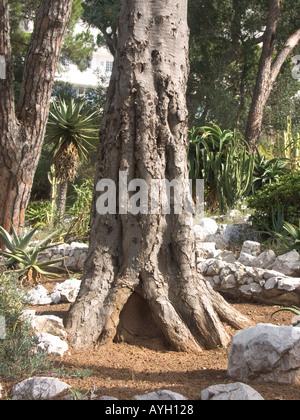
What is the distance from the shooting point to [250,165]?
10.4 m

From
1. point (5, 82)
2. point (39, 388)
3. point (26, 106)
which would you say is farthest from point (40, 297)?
point (5, 82)

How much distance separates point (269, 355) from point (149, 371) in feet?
2.86

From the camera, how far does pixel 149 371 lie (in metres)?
3.64

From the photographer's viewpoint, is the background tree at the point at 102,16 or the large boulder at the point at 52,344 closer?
the large boulder at the point at 52,344

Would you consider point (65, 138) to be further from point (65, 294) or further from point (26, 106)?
point (65, 294)

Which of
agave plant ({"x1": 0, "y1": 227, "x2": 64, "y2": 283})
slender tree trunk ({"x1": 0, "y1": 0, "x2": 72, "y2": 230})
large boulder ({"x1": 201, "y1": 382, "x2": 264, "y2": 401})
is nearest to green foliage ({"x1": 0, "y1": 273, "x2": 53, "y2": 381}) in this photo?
large boulder ({"x1": 201, "y1": 382, "x2": 264, "y2": 401})

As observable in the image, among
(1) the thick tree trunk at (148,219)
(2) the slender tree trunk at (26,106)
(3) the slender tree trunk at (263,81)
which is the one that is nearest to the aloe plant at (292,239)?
(1) the thick tree trunk at (148,219)

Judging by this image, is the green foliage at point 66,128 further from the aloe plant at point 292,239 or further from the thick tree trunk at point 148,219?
the thick tree trunk at point 148,219

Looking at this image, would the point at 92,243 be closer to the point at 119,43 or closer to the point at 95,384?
the point at 95,384

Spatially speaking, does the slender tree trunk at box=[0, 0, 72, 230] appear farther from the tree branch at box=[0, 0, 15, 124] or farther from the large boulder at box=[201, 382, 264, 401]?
the large boulder at box=[201, 382, 264, 401]

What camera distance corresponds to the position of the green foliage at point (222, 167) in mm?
10359

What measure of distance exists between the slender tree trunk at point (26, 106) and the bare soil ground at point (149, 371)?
3.83m

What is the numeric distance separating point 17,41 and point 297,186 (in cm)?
1533
